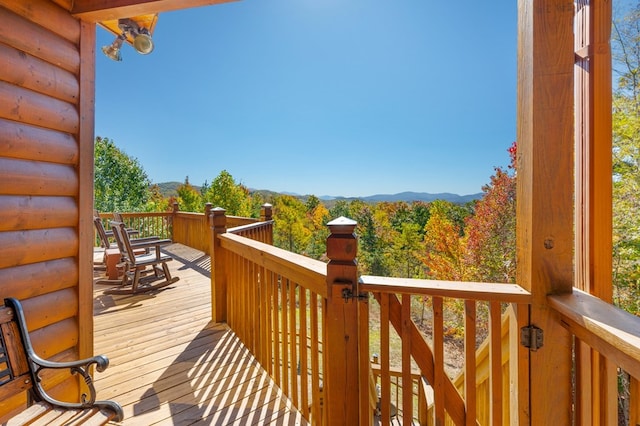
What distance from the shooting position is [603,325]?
795 mm

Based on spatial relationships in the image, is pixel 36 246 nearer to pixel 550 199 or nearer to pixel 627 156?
pixel 550 199

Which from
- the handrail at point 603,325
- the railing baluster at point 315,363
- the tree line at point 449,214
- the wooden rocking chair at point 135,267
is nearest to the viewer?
the handrail at point 603,325

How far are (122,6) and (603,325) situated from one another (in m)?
2.70

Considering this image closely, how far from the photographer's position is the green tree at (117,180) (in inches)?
730

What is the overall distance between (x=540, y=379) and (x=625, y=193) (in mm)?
2849

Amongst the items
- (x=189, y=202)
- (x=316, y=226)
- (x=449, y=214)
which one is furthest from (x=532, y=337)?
(x=316, y=226)

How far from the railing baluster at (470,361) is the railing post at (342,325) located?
0.49 metres

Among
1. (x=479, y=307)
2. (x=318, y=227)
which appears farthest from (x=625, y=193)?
(x=318, y=227)

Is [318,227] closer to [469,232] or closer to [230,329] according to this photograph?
[469,232]

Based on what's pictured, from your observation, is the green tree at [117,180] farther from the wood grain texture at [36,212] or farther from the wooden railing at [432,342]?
the wooden railing at [432,342]

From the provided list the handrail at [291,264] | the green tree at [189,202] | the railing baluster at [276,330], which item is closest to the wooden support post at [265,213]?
the handrail at [291,264]

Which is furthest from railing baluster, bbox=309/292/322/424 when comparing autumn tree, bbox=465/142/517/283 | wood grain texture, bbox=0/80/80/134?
autumn tree, bbox=465/142/517/283

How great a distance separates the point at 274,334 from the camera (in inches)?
77.5

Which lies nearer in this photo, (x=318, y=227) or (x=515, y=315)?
(x=515, y=315)
